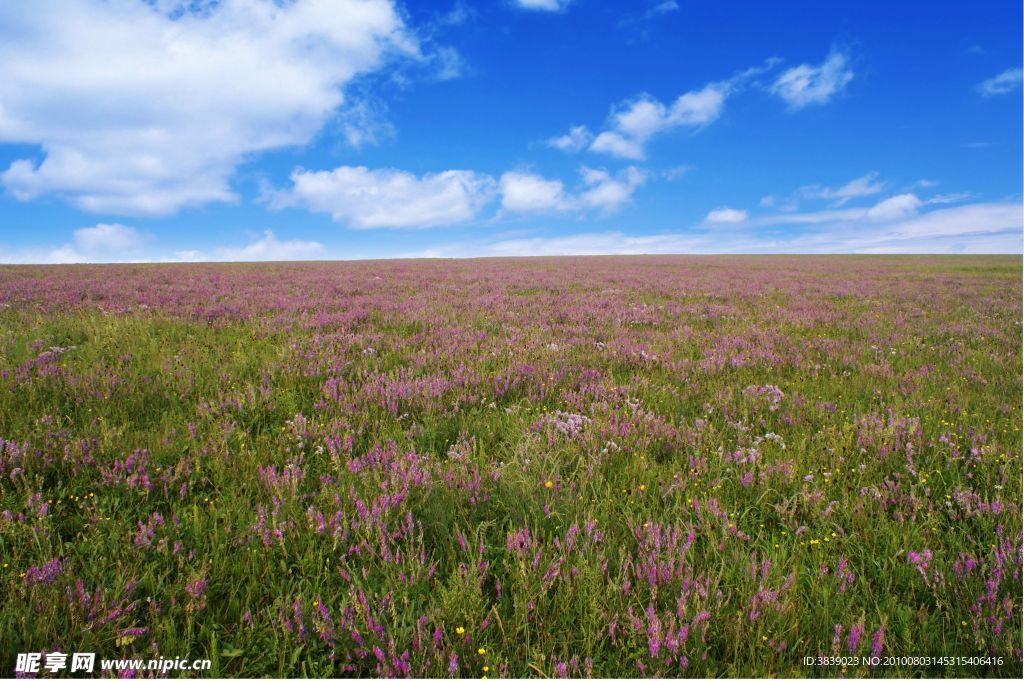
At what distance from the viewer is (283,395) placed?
166 inches

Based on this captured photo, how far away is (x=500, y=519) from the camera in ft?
8.39

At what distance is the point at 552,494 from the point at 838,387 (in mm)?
4241

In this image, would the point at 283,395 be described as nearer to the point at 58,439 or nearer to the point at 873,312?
the point at 58,439

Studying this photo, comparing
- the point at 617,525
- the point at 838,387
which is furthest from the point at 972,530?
the point at 838,387

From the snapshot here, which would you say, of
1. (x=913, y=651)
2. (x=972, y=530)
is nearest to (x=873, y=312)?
(x=972, y=530)

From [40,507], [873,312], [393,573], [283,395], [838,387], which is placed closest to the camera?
[393,573]

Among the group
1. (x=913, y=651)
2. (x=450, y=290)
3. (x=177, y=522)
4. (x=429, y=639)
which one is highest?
(x=450, y=290)

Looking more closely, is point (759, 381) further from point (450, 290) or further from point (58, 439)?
point (450, 290)

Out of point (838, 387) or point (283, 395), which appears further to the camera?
point (838, 387)

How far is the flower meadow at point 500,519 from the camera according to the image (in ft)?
5.69

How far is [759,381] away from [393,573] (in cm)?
491

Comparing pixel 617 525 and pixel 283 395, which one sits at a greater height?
pixel 283 395

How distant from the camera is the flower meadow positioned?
68.2 inches

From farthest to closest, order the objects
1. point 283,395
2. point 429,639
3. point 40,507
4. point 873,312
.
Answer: point 873,312 → point 283,395 → point 40,507 → point 429,639
